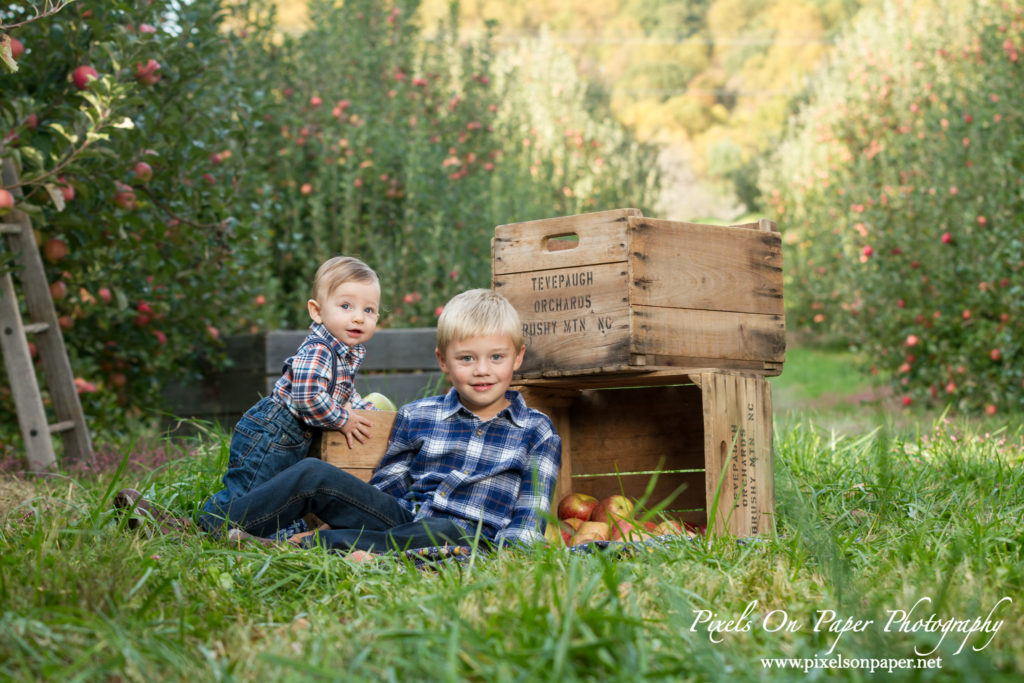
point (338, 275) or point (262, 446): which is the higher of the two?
point (338, 275)

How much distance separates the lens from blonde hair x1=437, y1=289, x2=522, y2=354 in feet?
9.46

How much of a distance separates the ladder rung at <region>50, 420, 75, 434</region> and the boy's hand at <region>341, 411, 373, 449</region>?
1.80m

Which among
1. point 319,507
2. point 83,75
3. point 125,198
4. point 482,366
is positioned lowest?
point 319,507

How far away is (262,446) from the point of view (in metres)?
3.00

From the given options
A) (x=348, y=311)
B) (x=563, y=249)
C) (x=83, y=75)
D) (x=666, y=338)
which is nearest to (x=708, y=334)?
(x=666, y=338)

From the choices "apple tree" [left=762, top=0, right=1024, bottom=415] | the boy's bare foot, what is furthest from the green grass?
"apple tree" [left=762, top=0, right=1024, bottom=415]

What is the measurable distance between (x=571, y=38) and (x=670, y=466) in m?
32.8

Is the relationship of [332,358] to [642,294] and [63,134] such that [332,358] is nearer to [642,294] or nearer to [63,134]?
[642,294]

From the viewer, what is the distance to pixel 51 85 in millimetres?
4199

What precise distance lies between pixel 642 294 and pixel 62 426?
274 centimetres

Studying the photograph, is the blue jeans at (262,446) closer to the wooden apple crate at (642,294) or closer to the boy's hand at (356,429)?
the boy's hand at (356,429)

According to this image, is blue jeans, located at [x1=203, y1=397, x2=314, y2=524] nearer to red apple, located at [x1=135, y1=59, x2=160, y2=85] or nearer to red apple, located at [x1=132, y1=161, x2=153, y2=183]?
red apple, located at [x1=132, y1=161, x2=153, y2=183]

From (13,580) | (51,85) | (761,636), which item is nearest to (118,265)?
(51,85)

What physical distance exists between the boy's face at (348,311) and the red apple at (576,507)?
89cm
